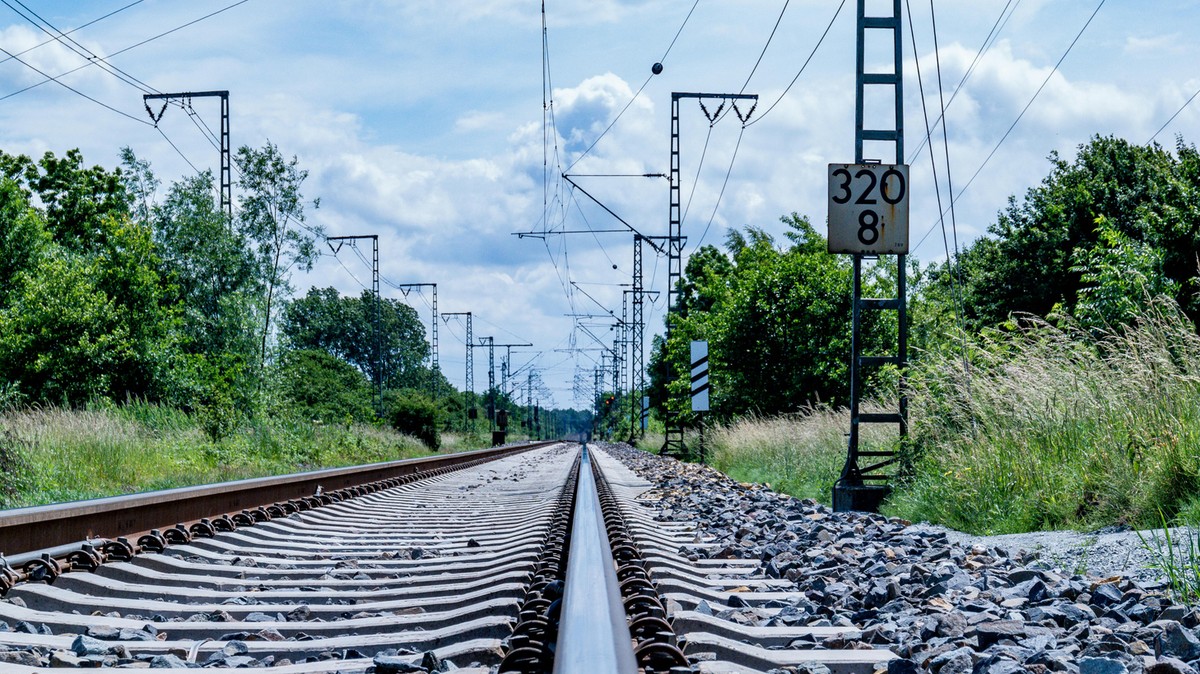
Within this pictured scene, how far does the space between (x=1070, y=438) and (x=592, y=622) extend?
592 centimetres

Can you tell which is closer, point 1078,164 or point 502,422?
point 1078,164

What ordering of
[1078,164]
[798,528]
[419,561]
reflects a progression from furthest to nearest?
[1078,164]
[798,528]
[419,561]

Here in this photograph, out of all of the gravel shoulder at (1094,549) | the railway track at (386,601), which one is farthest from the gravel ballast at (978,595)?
the railway track at (386,601)

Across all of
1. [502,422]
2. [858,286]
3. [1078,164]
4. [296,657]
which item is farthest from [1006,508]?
[502,422]

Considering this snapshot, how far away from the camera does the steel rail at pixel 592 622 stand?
2529mm

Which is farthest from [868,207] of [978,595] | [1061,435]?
[978,595]

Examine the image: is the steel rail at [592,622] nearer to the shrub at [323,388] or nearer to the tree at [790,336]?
the tree at [790,336]

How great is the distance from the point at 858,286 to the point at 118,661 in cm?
850

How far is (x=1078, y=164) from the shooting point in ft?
145

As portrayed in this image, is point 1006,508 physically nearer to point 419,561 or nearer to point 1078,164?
point 419,561

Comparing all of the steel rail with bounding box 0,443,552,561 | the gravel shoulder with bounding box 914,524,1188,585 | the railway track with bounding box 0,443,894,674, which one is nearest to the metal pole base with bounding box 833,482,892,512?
the gravel shoulder with bounding box 914,524,1188,585

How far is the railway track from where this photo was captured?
3248 millimetres

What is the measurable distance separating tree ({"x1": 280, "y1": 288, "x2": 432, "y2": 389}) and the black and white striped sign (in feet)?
325

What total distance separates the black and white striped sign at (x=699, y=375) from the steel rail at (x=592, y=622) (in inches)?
660
